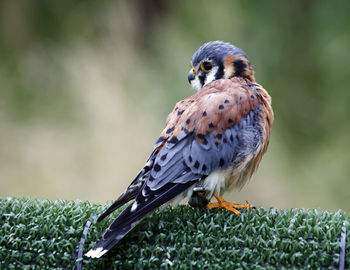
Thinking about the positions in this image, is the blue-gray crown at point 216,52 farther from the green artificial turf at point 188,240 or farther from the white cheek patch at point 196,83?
the green artificial turf at point 188,240

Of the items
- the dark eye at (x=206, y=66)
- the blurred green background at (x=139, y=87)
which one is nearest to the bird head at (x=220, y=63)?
the dark eye at (x=206, y=66)

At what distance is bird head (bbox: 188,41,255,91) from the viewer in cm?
306

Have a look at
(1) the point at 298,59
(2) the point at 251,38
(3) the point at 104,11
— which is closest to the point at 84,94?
(3) the point at 104,11

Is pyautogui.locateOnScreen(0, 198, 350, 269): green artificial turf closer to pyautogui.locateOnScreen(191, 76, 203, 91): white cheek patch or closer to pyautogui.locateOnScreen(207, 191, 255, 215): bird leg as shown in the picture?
pyautogui.locateOnScreen(207, 191, 255, 215): bird leg

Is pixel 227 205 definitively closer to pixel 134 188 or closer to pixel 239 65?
pixel 134 188

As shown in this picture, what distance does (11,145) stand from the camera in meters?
5.48

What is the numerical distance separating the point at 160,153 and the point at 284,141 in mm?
2674

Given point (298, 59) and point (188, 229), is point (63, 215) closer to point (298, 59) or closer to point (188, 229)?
point (188, 229)

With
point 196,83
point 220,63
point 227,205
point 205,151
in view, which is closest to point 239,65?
point 220,63

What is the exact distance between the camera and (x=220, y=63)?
3082mm

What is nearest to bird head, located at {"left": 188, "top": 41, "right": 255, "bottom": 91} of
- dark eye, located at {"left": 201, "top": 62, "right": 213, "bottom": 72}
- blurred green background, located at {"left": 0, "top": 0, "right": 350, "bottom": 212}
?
dark eye, located at {"left": 201, "top": 62, "right": 213, "bottom": 72}

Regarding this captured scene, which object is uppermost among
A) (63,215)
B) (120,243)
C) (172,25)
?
(172,25)

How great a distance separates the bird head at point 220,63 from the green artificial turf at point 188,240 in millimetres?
964

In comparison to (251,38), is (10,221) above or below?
below
